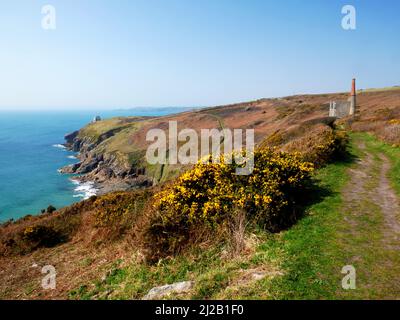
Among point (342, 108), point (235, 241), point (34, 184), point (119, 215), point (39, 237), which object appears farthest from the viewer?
point (34, 184)

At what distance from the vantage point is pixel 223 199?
11.8 m

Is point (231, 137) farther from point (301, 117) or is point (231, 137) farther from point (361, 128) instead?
point (361, 128)

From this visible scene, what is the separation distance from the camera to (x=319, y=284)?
749 centimetres

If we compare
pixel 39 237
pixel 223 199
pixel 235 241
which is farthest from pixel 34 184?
pixel 235 241

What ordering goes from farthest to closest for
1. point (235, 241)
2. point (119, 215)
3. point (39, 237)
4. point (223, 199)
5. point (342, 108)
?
point (342, 108) < point (39, 237) < point (119, 215) < point (223, 199) < point (235, 241)

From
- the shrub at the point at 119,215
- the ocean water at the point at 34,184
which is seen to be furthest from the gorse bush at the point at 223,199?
the ocean water at the point at 34,184

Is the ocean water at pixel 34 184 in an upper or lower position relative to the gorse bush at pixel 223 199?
lower

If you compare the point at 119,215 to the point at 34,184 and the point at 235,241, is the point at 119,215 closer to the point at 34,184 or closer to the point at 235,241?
the point at 235,241

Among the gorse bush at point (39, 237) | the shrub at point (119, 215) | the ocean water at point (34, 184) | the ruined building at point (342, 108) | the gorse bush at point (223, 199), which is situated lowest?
the ocean water at point (34, 184)

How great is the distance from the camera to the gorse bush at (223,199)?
11281mm

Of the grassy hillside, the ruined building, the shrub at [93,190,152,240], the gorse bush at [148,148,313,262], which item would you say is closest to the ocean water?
the shrub at [93,190,152,240]

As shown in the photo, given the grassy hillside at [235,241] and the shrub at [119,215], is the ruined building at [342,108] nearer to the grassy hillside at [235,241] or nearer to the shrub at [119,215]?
the grassy hillside at [235,241]

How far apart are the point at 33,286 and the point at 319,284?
9972 mm
